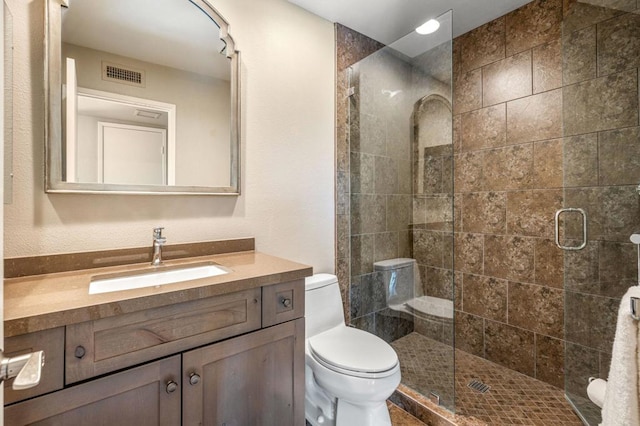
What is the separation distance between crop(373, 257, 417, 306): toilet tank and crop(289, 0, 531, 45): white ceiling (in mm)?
1712

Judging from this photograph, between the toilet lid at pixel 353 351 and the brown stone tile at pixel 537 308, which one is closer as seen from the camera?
the toilet lid at pixel 353 351

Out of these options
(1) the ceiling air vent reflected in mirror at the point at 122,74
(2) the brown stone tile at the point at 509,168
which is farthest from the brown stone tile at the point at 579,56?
(1) the ceiling air vent reflected in mirror at the point at 122,74

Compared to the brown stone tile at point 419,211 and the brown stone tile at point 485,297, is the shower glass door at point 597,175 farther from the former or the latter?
the brown stone tile at point 419,211

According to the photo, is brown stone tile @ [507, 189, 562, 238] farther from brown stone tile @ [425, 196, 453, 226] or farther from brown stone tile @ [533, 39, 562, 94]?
brown stone tile @ [533, 39, 562, 94]

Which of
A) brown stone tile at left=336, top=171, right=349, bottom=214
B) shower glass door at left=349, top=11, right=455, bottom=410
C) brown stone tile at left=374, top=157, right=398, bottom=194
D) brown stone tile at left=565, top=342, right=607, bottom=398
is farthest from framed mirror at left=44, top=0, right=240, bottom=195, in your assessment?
brown stone tile at left=565, top=342, right=607, bottom=398

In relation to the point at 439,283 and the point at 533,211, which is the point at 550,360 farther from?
the point at 533,211

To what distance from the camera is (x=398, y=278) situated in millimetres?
2322

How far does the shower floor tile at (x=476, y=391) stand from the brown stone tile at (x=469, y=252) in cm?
67

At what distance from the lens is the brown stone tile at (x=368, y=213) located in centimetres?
223

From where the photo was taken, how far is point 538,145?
2.01 metres

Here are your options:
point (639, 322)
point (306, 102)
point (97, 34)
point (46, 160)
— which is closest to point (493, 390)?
point (639, 322)

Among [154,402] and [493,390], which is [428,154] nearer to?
[493,390]

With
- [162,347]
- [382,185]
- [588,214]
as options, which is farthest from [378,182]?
[162,347]

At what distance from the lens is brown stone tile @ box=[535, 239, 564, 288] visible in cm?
192
